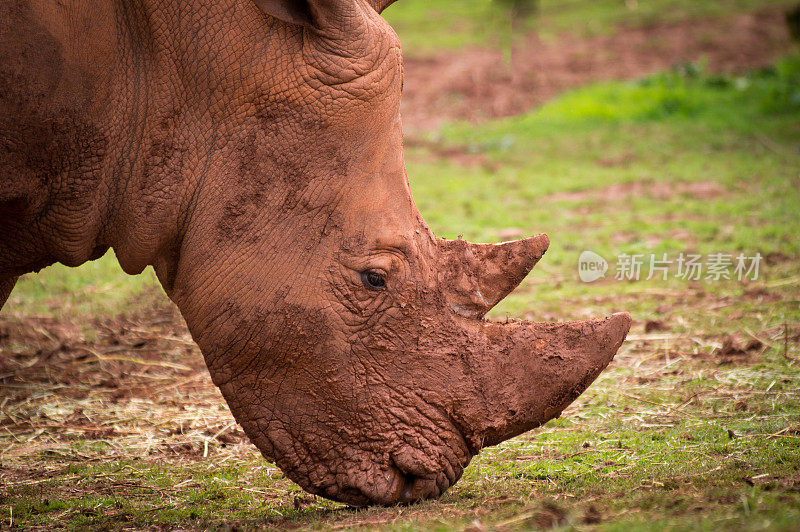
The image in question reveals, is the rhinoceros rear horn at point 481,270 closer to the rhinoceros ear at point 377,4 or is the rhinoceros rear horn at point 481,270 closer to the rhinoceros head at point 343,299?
the rhinoceros head at point 343,299

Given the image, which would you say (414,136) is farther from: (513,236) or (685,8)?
(685,8)

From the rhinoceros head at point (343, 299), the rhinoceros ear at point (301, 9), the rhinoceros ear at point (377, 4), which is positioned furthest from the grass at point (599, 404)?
the rhinoceros ear at point (377, 4)

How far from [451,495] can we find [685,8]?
56.9 ft

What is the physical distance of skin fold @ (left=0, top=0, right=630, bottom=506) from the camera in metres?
3.63

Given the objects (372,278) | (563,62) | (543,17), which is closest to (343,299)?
(372,278)

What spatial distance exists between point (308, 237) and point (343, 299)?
0.27 m

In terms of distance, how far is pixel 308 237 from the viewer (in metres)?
3.67

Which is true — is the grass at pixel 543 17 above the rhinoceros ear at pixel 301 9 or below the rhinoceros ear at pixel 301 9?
above

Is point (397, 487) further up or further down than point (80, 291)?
further down

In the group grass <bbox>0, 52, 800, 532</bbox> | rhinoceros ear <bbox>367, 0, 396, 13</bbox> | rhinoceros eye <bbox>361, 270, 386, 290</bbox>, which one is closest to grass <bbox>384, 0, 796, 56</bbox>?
grass <bbox>0, 52, 800, 532</bbox>

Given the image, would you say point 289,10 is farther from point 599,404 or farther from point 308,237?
point 599,404

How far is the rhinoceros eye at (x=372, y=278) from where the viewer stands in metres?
3.68

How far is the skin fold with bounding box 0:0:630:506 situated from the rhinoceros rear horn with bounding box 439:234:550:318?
0.4 inches

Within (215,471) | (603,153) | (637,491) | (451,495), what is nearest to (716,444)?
(637,491)
